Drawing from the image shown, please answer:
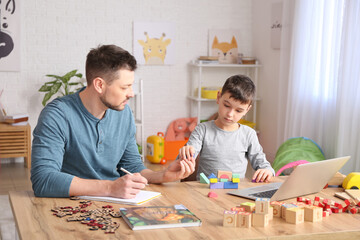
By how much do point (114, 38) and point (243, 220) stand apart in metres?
4.68

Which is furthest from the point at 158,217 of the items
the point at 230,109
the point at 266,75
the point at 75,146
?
the point at 266,75

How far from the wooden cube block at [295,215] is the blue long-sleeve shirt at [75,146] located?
82 centimetres

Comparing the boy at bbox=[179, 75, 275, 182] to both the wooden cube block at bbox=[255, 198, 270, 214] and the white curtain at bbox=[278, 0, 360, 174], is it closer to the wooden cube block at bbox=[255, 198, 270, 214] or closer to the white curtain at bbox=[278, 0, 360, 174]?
the wooden cube block at bbox=[255, 198, 270, 214]

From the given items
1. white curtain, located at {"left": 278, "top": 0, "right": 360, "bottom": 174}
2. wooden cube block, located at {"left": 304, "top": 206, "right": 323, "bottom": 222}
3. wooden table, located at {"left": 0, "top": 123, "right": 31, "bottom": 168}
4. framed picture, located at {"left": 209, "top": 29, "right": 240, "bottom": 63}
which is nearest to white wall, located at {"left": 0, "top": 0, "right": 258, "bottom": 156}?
framed picture, located at {"left": 209, "top": 29, "right": 240, "bottom": 63}

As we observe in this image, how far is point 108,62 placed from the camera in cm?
212

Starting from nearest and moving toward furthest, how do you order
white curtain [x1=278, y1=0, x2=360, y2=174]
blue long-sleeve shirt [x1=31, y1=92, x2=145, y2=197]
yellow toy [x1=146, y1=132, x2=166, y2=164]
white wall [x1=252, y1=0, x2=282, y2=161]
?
blue long-sleeve shirt [x1=31, y1=92, x2=145, y2=197], white curtain [x1=278, y1=0, x2=360, y2=174], yellow toy [x1=146, y1=132, x2=166, y2=164], white wall [x1=252, y1=0, x2=282, y2=161]

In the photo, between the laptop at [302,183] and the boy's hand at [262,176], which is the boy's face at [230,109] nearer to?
the boy's hand at [262,176]

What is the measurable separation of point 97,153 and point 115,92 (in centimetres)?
30

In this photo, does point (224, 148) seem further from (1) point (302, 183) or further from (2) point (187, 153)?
(1) point (302, 183)

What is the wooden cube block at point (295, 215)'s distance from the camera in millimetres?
1641

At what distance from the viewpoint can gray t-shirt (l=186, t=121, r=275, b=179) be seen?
9.01ft

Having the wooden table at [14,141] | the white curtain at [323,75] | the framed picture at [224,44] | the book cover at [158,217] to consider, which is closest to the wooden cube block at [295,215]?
the book cover at [158,217]

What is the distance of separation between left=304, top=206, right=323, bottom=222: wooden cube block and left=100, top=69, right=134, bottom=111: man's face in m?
0.89

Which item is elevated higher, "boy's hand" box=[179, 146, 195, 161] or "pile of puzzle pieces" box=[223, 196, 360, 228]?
"boy's hand" box=[179, 146, 195, 161]
